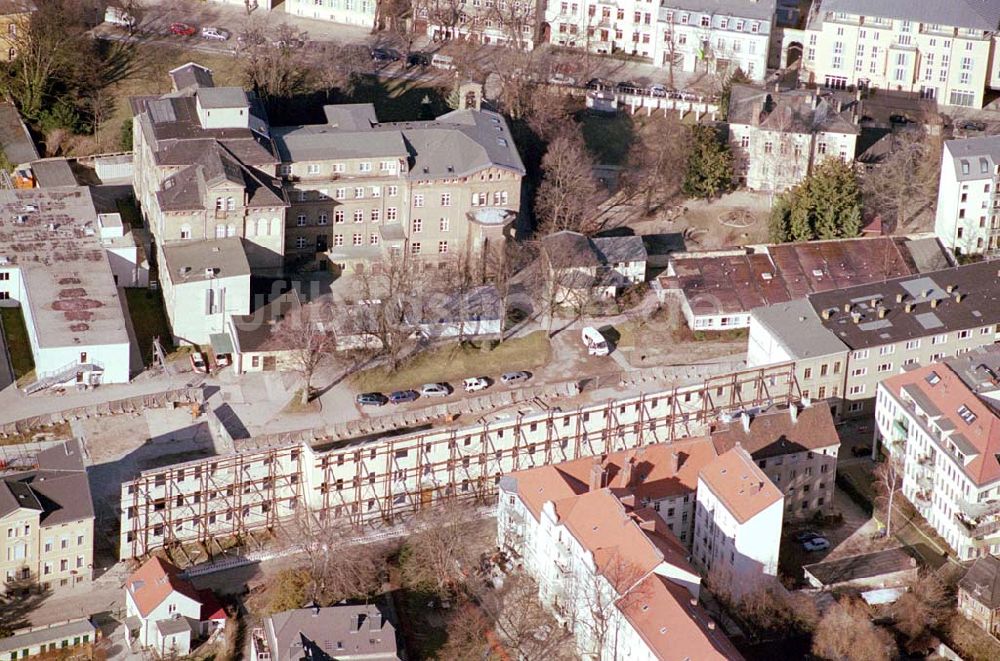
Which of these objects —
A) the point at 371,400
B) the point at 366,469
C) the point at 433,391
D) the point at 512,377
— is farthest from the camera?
the point at 512,377

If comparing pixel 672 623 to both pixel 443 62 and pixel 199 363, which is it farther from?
pixel 443 62

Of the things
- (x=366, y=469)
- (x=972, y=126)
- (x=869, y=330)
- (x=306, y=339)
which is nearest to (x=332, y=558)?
(x=366, y=469)

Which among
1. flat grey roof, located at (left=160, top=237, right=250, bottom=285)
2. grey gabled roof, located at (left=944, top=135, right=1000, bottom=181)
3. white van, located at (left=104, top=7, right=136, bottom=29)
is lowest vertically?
flat grey roof, located at (left=160, top=237, right=250, bottom=285)

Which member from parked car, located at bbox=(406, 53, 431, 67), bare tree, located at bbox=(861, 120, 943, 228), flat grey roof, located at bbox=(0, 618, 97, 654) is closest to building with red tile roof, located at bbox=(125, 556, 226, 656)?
flat grey roof, located at bbox=(0, 618, 97, 654)

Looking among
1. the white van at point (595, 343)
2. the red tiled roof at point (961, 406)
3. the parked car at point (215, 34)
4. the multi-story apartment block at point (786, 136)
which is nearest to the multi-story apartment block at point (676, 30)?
the multi-story apartment block at point (786, 136)

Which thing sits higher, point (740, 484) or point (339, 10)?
point (339, 10)

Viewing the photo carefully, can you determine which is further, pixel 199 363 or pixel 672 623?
pixel 199 363

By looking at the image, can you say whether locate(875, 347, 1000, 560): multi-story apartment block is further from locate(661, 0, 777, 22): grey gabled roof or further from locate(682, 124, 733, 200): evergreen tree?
locate(661, 0, 777, 22): grey gabled roof

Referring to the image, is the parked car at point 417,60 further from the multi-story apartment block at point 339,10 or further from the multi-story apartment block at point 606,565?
the multi-story apartment block at point 606,565
